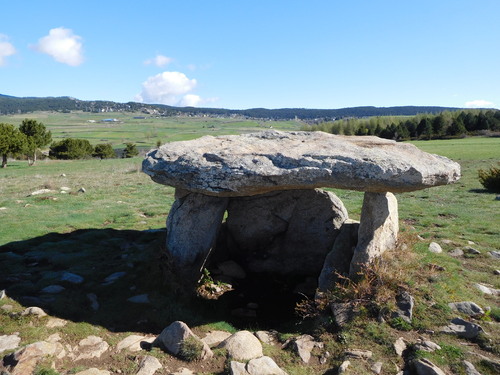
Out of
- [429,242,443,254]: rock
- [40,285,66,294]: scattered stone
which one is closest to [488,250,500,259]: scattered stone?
[429,242,443,254]: rock

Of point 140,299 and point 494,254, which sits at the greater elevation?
point 494,254

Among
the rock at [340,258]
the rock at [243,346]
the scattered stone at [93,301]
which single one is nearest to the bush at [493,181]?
the rock at [340,258]

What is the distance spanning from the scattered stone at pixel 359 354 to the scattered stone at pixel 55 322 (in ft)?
17.7

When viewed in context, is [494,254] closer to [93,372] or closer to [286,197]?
[286,197]

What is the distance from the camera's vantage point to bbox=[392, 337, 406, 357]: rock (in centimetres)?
680

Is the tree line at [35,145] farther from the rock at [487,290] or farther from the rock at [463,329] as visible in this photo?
the rock at [463,329]

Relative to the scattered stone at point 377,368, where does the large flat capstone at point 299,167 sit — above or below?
above

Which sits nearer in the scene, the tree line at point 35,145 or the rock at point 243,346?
the rock at point 243,346

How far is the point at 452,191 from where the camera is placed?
22750 mm

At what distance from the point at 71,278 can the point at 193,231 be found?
3193mm

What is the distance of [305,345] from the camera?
23.8 ft

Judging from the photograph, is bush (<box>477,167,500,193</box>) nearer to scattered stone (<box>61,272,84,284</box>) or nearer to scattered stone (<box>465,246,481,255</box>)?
scattered stone (<box>465,246,481,255</box>)

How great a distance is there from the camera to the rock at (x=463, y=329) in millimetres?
7078

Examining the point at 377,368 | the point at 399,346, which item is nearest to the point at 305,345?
the point at 377,368
